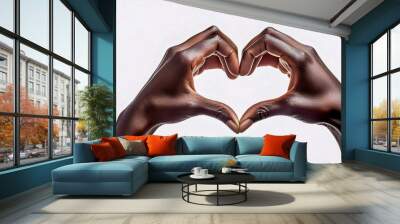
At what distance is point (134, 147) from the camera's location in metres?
6.31

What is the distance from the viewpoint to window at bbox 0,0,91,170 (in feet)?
15.2

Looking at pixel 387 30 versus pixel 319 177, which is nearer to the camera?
pixel 319 177

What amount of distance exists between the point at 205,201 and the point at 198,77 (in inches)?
155

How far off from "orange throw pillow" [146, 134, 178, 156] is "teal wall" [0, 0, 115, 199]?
149 centimetres

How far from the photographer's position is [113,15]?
7879 mm

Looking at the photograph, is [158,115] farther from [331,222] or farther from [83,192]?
[331,222]

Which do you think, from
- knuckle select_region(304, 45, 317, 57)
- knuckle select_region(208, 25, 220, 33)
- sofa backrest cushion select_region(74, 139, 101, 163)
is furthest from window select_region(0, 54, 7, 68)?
knuckle select_region(304, 45, 317, 57)

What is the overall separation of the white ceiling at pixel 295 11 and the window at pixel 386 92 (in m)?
0.86

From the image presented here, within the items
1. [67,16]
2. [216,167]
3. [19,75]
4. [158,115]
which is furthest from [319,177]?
[67,16]

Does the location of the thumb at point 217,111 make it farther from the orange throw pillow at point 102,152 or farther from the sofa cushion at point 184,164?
the orange throw pillow at point 102,152

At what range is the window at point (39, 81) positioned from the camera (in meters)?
4.63

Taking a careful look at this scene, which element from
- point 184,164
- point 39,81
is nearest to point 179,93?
point 184,164

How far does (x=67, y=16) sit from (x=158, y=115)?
2668 mm

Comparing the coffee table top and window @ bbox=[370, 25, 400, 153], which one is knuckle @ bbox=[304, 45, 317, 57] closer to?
window @ bbox=[370, 25, 400, 153]
